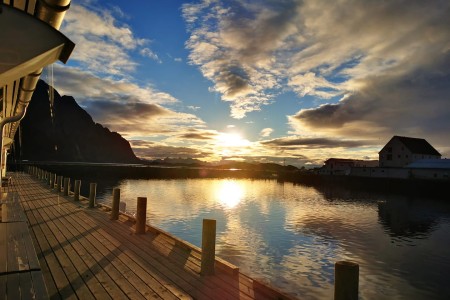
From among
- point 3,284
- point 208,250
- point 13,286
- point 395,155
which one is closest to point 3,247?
point 3,284

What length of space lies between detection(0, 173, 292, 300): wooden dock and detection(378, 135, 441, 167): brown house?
92.0 meters

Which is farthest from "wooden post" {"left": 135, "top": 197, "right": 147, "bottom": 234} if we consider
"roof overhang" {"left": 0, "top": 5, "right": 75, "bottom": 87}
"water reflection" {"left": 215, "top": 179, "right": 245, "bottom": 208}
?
"water reflection" {"left": 215, "top": 179, "right": 245, "bottom": 208}

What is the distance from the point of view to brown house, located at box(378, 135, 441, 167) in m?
86.3

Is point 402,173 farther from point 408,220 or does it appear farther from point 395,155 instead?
point 408,220

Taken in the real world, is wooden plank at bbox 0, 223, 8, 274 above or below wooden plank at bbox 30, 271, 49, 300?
above

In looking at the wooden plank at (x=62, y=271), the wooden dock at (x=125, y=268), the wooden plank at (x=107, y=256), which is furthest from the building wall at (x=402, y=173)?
the wooden plank at (x=62, y=271)

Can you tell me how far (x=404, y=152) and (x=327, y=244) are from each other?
256ft

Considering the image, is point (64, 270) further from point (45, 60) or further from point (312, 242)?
point (312, 242)

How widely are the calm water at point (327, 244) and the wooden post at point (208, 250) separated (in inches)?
274

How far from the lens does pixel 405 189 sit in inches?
2699

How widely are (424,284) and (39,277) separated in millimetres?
16987

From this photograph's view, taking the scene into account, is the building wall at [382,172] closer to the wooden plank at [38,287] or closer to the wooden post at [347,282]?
the wooden post at [347,282]

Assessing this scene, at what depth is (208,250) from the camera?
758cm

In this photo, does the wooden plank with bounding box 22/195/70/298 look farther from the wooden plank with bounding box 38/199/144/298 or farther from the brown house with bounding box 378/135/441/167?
the brown house with bounding box 378/135/441/167
